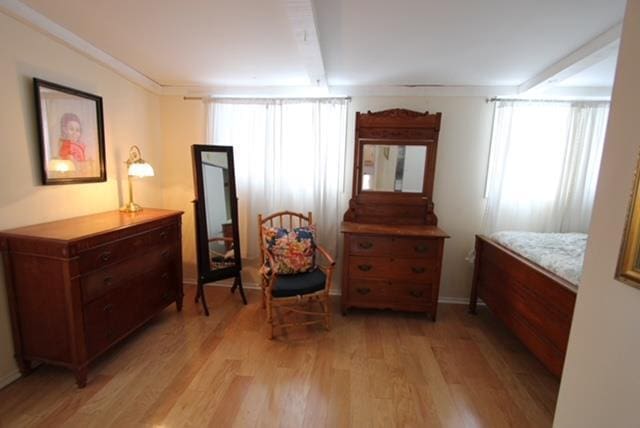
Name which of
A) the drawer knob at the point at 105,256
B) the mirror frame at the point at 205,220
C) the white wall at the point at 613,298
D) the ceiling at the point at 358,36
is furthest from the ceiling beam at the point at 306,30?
the drawer knob at the point at 105,256

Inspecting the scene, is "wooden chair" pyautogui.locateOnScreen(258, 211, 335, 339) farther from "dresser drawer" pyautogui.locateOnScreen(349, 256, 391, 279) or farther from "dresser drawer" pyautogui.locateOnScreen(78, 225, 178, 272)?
"dresser drawer" pyautogui.locateOnScreen(78, 225, 178, 272)

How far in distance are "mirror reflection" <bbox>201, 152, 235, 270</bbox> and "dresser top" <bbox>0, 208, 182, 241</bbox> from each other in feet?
1.25

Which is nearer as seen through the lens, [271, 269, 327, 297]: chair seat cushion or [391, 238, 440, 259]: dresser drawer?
[271, 269, 327, 297]: chair seat cushion

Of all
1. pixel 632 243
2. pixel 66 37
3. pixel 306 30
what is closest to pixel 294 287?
pixel 306 30

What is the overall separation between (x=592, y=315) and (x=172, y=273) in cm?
282

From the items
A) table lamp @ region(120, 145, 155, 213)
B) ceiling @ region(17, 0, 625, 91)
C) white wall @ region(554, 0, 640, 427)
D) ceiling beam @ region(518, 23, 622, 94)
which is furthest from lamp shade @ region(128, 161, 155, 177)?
ceiling beam @ region(518, 23, 622, 94)

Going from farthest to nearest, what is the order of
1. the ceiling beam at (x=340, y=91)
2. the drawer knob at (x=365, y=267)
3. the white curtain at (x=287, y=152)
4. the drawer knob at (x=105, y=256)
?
the white curtain at (x=287, y=152)
the ceiling beam at (x=340, y=91)
the drawer knob at (x=365, y=267)
the drawer knob at (x=105, y=256)

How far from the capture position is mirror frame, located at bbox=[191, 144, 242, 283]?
2.59 m

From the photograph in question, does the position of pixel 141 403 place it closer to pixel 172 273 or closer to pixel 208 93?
pixel 172 273

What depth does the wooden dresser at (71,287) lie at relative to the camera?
65.1 inches

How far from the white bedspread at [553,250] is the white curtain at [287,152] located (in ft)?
5.31

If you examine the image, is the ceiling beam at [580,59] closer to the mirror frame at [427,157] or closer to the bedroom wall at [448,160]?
the bedroom wall at [448,160]

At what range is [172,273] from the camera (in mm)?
2580

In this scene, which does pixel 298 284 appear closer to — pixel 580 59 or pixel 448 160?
pixel 448 160
